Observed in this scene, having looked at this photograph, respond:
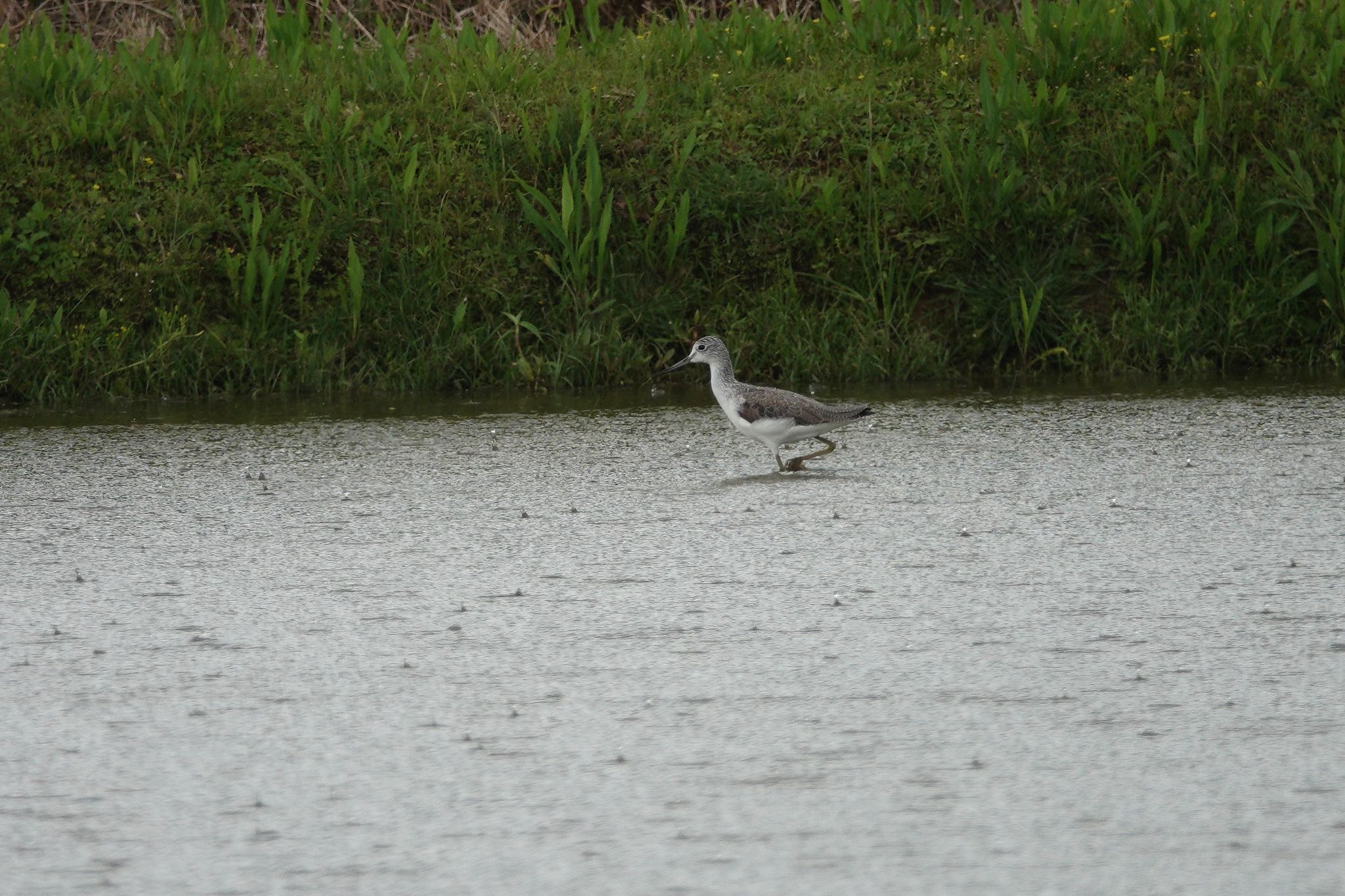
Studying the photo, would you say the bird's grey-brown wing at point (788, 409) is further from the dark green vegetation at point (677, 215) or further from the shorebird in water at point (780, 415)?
the dark green vegetation at point (677, 215)

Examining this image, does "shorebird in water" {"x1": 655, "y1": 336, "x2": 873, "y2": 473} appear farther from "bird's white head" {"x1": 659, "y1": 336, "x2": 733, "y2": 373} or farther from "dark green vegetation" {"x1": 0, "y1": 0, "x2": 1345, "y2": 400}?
"dark green vegetation" {"x1": 0, "y1": 0, "x2": 1345, "y2": 400}

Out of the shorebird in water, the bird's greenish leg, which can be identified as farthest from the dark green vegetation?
the shorebird in water

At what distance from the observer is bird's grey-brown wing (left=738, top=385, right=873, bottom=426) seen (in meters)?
7.34

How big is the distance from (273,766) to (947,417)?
17.7 ft

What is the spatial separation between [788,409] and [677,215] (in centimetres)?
339

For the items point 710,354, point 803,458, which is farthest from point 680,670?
point 710,354

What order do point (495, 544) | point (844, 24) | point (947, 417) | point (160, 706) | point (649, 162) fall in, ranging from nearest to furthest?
point (160, 706), point (495, 544), point (947, 417), point (649, 162), point (844, 24)

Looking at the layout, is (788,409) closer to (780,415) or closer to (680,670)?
(780,415)

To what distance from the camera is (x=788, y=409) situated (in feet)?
24.1

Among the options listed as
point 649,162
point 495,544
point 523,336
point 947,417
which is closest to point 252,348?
point 523,336

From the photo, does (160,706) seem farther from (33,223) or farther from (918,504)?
(33,223)

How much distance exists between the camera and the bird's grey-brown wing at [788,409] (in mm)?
7340

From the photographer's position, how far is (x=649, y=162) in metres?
11.0

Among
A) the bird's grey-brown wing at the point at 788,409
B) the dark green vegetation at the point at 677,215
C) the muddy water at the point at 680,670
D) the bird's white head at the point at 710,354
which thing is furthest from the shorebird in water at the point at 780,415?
A: the dark green vegetation at the point at 677,215
